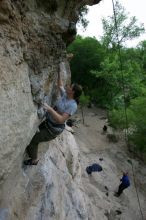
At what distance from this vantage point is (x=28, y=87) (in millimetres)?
7160

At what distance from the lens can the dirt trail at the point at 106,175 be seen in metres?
17.5

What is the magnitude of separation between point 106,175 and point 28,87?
16297 millimetres

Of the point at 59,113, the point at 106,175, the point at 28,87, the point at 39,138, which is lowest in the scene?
the point at 106,175

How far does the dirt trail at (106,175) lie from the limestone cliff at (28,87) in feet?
16.5

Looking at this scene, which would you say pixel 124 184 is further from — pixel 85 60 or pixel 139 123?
pixel 85 60

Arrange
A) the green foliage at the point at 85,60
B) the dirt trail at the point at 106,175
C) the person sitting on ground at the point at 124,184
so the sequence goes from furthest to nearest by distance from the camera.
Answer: the green foliage at the point at 85,60 < the person sitting on ground at the point at 124,184 < the dirt trail at the point at 106,175

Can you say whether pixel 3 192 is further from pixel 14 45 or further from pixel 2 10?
pixel 2 10

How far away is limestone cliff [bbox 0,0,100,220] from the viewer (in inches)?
248

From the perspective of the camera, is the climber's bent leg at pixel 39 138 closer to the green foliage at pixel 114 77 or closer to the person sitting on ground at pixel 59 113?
the person sitting on ground at pixel 59 113

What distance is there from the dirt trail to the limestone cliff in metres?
5.02

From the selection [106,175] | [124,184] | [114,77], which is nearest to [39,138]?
[124,184]

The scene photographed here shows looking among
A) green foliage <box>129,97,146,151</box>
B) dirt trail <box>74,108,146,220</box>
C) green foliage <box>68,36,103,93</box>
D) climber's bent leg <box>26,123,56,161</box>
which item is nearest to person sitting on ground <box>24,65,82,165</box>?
climber's bent leg <box>26,123,56,161</box>

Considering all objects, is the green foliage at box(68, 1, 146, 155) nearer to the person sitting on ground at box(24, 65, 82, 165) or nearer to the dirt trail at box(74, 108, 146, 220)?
the dirt trail at box(74, 108, 146, 220)

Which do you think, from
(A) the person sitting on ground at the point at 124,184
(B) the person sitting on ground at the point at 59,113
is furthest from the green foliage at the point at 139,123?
(B) the person sitting on ground at the point at 59,113
